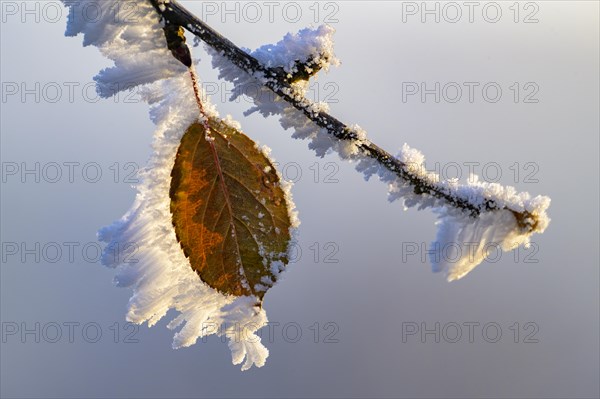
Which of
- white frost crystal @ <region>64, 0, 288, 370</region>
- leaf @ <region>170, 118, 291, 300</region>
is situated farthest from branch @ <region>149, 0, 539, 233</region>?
leaf @ <region>170, 118, 291, 300</region>

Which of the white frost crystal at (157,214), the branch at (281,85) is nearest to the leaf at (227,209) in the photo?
the white frost crystal at (157,214)

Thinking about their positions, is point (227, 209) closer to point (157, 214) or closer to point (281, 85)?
point (157, 214)

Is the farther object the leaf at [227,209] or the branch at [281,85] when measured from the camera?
the leaf at [227,209]

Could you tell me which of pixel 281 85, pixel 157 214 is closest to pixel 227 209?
pixel 157 214

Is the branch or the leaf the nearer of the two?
the branch

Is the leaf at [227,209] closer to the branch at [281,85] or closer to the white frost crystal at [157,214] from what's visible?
the white frost crystal at [157,214]

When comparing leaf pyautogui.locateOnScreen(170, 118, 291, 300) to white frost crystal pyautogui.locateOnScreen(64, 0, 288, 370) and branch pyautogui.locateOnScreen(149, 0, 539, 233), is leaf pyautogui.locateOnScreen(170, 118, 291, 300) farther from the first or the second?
branch pyautogui.locateOnScreen(149, 0, 539, 233)
